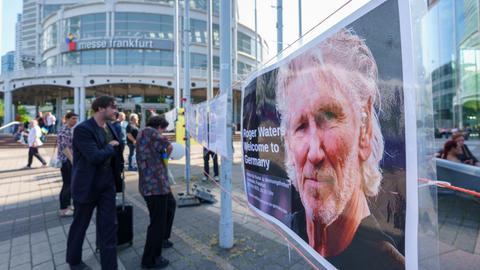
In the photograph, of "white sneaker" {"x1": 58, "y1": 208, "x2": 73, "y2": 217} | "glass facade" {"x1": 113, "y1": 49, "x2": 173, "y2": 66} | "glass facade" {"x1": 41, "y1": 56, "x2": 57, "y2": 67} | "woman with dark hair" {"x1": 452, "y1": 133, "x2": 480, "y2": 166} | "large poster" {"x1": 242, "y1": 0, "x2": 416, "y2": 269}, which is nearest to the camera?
"large poster" {"x1": 242, "y1": 0, "x2": 416, "y2": 269}

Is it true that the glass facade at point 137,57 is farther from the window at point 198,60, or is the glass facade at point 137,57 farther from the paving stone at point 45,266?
the paving stone at point 45,266

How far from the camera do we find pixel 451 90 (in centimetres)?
2123

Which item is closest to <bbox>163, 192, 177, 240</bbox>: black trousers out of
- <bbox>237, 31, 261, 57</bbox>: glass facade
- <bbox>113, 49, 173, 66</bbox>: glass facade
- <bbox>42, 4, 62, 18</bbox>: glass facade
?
<bbox>113, 49, 173, 66</bbox>: glass facade

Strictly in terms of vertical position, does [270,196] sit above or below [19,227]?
above

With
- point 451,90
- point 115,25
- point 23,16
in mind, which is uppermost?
point 23,16

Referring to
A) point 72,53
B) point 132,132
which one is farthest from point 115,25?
point 132,132

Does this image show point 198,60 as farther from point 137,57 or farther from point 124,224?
point 124,224

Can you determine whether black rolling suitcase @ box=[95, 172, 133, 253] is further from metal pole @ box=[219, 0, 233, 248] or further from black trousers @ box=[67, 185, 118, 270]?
metal pole @ box=[219, 0, 233, 248]

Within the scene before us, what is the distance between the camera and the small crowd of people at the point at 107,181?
9.96 feet

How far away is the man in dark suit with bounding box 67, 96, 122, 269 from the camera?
3023 mm

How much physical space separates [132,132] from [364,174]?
7.90 meters

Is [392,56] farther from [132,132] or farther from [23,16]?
[23,16]

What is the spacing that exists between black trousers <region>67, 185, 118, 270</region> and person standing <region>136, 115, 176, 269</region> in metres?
0.36

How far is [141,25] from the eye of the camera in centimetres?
3888
